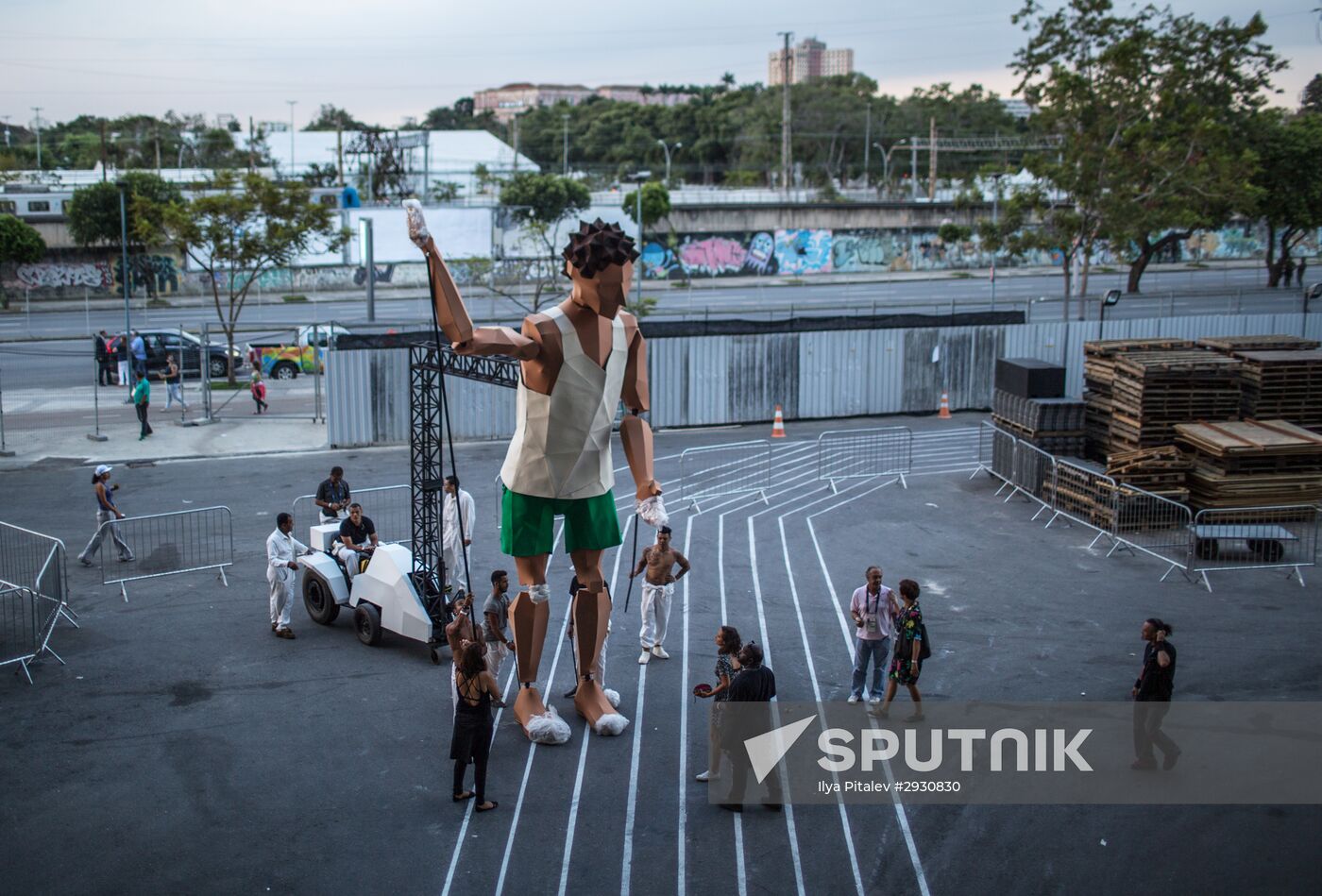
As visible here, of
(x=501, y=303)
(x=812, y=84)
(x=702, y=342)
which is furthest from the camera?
(x=812, y=84)

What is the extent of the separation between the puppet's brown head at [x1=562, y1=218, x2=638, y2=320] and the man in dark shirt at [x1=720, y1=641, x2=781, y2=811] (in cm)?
337

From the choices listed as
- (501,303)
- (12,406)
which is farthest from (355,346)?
(501,303)

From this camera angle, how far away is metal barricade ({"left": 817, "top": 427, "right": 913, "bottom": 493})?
21.8 m

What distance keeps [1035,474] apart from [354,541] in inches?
461

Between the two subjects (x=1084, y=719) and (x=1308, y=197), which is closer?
(x=1084, y=719)

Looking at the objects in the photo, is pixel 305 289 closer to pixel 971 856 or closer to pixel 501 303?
pixel 501 303

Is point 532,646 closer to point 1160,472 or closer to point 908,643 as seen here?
point 908,643

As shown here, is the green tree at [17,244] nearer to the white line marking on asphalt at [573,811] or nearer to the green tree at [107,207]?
the green tree at [107,207]

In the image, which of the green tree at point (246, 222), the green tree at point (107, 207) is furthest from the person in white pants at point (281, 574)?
the green tree at point (107, 207)

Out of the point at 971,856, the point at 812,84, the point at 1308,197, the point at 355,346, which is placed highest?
the point at 812,84

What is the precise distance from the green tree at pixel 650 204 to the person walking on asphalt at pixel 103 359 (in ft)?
99.9

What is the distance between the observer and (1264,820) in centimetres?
924

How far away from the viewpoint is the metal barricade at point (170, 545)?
15688 mm

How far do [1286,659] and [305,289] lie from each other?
1846 inches
